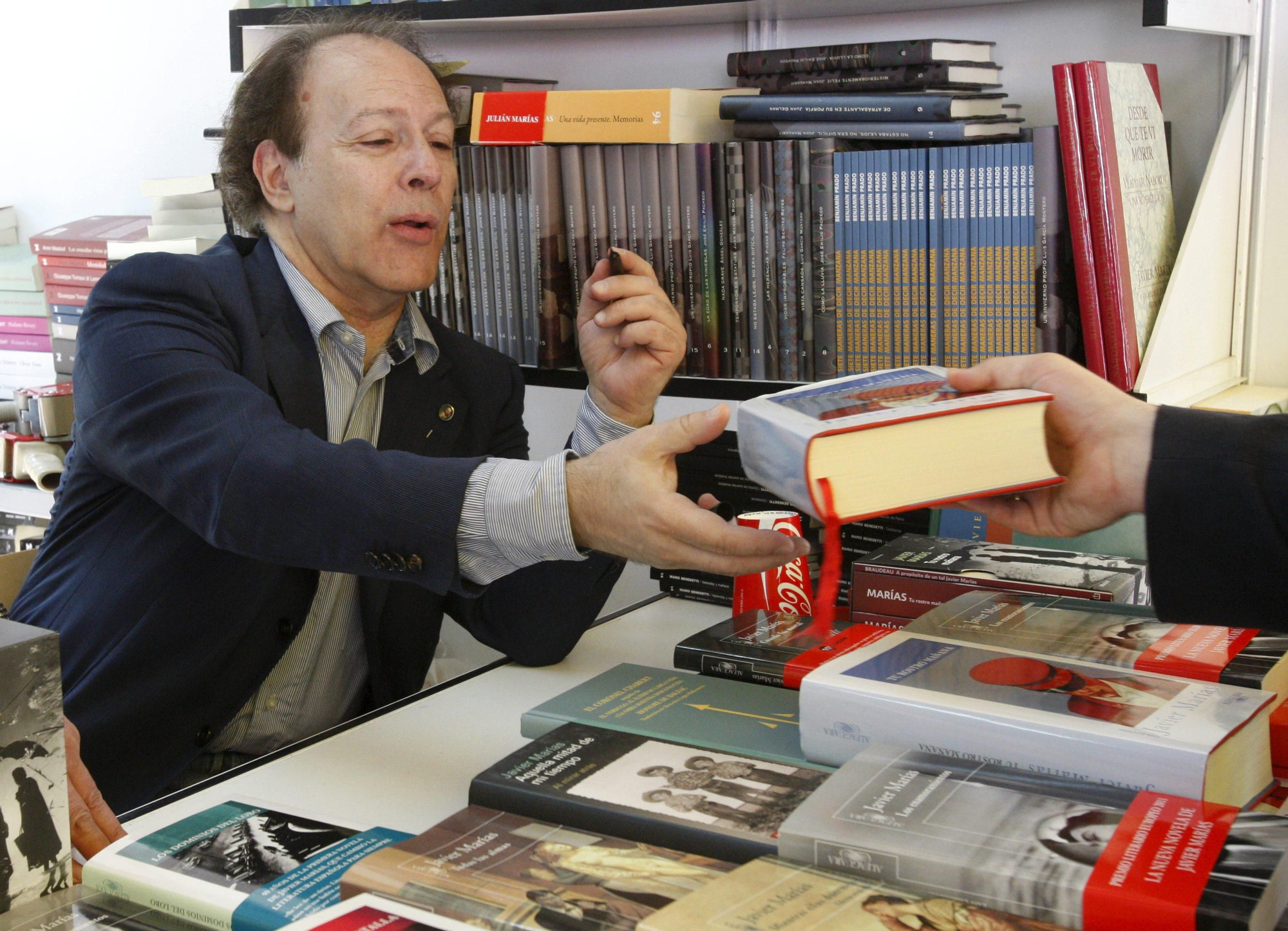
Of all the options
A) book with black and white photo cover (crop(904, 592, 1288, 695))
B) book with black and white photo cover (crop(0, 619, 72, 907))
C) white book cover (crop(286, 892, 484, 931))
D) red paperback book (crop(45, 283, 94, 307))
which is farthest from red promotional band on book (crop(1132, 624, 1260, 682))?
red paperback book (crop(45, 283, 94, 307))

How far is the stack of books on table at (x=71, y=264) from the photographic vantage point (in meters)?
2.32

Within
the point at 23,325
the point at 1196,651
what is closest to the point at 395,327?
the point at 1196,651

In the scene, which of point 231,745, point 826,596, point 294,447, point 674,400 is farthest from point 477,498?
point 674,400

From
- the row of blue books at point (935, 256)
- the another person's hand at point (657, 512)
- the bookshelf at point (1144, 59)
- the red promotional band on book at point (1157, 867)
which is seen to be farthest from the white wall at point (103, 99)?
the red promotional band on book at point (1157, 867)

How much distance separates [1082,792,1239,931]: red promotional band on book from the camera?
659 mm

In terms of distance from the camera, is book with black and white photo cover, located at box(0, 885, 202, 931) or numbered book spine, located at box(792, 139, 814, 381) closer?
book with black and white photo cover, located at box(0, 885, 202, 931)

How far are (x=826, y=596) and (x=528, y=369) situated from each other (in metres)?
0.94

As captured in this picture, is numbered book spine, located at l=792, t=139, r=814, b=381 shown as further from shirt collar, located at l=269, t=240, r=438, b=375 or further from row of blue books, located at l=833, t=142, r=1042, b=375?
shirt collar, located at l=269, t=240, r=438, b=375

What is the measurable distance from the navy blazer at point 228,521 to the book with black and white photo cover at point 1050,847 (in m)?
0.40

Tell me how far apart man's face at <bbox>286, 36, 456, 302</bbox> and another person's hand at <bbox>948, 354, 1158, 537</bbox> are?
725 millimetres

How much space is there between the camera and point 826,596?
0.94 m

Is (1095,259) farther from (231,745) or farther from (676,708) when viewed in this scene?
(231,745)

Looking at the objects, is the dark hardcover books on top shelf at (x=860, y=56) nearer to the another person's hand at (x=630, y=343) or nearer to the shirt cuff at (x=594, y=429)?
the another person's hand at (x=630, y=343)

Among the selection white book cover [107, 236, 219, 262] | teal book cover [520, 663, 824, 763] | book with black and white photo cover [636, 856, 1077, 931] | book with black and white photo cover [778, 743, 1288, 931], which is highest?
white book cover [107, 236, 219, 262]
